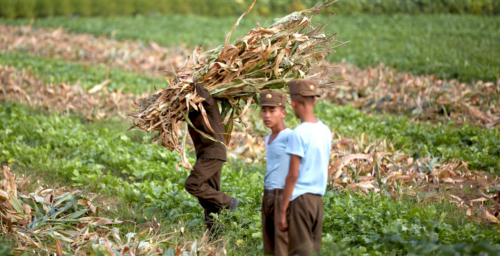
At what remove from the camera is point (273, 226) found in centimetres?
357

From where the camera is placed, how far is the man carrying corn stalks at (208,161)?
14.9 feet

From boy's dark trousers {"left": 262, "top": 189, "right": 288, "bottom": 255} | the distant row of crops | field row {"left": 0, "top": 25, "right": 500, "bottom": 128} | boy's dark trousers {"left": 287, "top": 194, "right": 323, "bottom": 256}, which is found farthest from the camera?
the distant row of crops

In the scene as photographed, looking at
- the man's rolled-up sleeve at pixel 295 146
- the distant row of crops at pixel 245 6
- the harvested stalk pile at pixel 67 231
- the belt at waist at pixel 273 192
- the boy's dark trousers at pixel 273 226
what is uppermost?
the distant row of crops at pixel 245 6

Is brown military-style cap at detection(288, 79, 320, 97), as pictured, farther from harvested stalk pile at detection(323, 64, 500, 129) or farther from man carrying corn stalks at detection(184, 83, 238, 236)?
harvested stalk pile at detection(323, 64, 500, 129)

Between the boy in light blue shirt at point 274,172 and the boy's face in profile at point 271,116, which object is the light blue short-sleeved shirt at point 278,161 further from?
the boy's face in profile at point 271,116

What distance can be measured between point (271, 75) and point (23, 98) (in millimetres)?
7490

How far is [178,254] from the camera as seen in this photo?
3.82 meters

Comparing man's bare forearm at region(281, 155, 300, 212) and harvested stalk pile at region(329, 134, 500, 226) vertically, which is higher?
man's bare forearm at region(281, 155, 300, 212)

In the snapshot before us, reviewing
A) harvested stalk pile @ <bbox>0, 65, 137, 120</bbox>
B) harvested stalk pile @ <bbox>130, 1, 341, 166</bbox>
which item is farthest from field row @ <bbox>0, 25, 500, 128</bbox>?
harvested stalk pile @ <bbox>0, 65, 137, 120</bbox>

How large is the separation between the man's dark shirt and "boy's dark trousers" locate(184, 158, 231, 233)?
0.08 metres

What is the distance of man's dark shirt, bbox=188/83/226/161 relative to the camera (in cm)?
459

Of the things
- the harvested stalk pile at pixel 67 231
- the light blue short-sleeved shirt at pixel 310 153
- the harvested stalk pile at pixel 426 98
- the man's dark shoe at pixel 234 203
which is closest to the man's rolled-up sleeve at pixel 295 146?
the light blue short-sleeved shirt at pixel 310 153

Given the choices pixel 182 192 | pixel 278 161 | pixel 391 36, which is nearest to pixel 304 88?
pixel 278 161


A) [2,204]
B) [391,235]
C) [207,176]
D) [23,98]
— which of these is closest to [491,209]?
[391,235]
